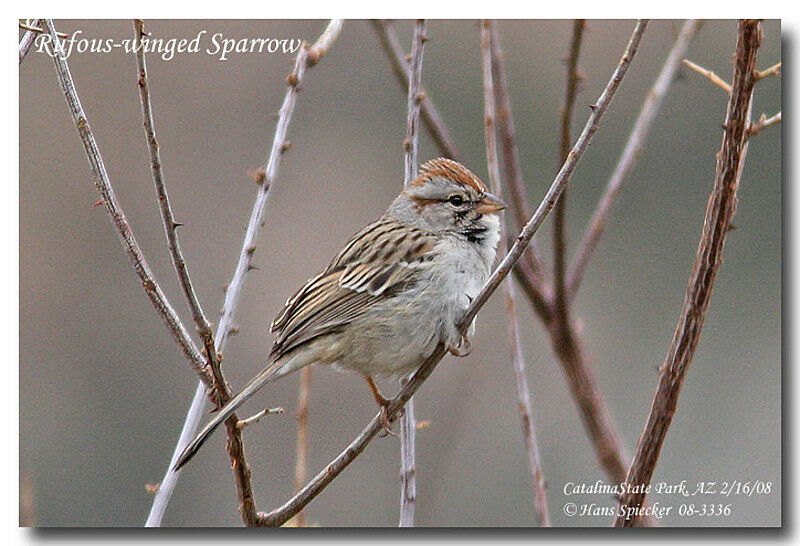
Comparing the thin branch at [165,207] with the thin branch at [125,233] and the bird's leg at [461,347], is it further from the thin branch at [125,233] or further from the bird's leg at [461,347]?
the bird's leg at [461,347]

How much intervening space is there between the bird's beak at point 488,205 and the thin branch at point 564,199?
220mm

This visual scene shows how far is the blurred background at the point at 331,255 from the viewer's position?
3055 mm

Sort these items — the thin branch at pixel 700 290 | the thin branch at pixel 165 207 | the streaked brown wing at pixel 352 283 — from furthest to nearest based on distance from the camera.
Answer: the streaked brown wing at pixel 352 283 → the thin branch at pixel 700 290 → the thin branch at pixel 165 207

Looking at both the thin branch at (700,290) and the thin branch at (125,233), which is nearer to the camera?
the thin branch at (125,233)

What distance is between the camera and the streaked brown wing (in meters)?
2.64

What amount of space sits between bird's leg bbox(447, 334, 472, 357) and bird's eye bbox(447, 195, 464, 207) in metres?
0.43

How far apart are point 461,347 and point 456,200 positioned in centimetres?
47

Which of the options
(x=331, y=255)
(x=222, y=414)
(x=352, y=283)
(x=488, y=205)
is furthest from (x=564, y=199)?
(x=222, y=414)

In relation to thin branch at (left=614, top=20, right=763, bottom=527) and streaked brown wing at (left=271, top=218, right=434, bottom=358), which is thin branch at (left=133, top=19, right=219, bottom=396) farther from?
thin branch at (left=614, top=20, right=763, bottom=527)

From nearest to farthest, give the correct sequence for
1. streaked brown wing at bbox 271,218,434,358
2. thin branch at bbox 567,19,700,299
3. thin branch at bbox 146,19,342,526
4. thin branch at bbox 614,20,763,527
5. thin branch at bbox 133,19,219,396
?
thin branch at bbox 133,19,219,396 < thin branch at bbox 146,19,342,526 < thin branch at bbox 614,20,763,527 < streaked brown wing at bbox 271,218,434,358 < thin branch at bbox 567,19,700,299

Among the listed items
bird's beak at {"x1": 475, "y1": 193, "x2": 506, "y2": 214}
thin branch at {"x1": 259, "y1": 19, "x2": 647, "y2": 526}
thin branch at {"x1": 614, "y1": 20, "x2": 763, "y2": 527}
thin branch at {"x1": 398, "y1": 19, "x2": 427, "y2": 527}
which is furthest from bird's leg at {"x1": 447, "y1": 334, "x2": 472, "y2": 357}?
thin branch at {"x1": 614, "y1": 20, "x2": 763, "y2": 527}

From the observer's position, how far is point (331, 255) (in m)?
3.02

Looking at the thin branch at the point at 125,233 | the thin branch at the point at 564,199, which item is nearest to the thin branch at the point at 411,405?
the thin branch at the point at 564,199

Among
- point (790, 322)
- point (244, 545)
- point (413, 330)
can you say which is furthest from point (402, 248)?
point (790, 322)
